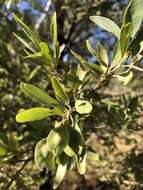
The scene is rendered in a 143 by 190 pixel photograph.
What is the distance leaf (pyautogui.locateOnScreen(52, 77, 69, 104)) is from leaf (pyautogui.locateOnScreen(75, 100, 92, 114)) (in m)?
0.02

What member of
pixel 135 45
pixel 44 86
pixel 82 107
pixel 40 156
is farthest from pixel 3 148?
pixel 44 86

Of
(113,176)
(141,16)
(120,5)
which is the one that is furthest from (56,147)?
(120,5)

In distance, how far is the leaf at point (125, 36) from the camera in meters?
0.93

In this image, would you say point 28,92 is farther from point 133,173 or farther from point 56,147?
point 133,173

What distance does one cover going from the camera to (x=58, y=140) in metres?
0.98

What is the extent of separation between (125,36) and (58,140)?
0.78 ft

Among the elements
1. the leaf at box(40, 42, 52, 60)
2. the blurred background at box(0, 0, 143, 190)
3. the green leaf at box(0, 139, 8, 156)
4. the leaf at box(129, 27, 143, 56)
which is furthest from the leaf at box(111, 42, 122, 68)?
the blurred background at box(0, 0, 143, 190)

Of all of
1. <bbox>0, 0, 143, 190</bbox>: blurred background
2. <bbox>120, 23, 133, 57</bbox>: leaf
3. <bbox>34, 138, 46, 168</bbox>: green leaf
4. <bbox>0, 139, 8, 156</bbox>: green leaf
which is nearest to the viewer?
<bbox>120, 23, 133, 57</bbox>: leaf

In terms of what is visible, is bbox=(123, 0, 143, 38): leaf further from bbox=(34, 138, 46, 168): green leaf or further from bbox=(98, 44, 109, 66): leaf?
bbox=(34, 138, 46, 168): green leaf

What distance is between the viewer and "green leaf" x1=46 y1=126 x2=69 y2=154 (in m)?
0.98

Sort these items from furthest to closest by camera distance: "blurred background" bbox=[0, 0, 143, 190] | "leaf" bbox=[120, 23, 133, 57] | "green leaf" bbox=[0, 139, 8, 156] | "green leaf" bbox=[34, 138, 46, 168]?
"blurred background" bbox=[0, 0, 143, 190]
"green leaf" bbox=[0, 139, 8, 156]
"green leaf" bbox=[34, 138, 46, 168]
"leaf" bbox=[120, 23, 133, 57]

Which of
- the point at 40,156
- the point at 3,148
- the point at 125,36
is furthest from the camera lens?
the point at 3,148

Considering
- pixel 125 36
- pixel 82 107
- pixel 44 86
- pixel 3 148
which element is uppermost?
pixel 125 36

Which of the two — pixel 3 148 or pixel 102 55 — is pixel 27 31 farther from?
pixel 3 148
